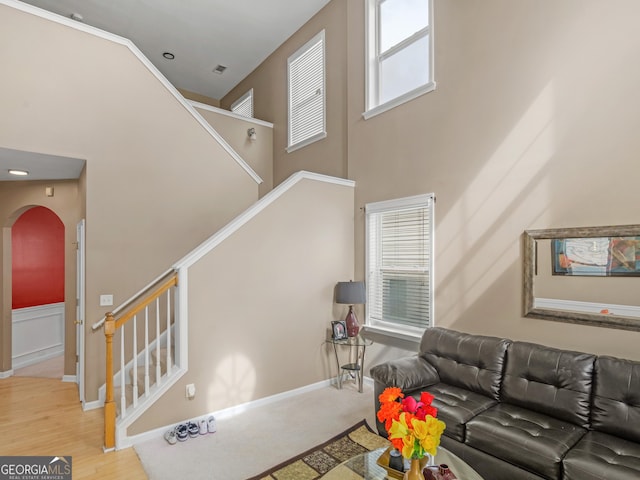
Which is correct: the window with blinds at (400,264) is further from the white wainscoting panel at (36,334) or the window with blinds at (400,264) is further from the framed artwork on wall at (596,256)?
the white wainscoting panel at (36,334)

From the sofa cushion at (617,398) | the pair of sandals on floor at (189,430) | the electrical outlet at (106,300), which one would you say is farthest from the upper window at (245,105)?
the sofa cushion at (617,398)

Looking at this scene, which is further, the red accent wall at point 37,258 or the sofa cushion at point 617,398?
the red accent wall at point 37,258

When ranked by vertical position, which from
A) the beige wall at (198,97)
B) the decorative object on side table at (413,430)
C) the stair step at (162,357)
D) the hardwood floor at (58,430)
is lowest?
the hardwood floor at (58,430)

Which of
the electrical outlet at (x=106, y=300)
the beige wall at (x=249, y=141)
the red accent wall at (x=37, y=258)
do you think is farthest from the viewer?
the beige wall at (x=249, y=141)

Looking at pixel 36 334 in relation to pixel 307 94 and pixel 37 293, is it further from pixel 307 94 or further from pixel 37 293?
pixel 307 94

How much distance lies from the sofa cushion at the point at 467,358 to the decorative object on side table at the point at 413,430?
141 centimetres

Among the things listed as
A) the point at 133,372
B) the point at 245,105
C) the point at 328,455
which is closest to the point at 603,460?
the point at 328,455

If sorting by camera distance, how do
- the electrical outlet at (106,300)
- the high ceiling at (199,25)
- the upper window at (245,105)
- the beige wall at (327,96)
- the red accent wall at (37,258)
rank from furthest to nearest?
the upper window at (245,105)
the red accent wall at (37,258)
the high ceiling at (199,25)
the beige wall at (327,96)
the electrical outlet at (106,300)

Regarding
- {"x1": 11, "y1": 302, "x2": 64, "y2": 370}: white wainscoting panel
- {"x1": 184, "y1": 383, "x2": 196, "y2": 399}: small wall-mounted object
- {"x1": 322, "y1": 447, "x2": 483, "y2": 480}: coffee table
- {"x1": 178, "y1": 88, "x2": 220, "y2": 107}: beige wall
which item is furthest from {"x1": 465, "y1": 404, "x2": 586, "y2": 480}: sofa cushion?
{"x1": 178, "y1": 88, "x2": 220, "y2": 107}: beige wall

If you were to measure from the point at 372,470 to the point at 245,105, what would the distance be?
7189 mm

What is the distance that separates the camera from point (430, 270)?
3.90m

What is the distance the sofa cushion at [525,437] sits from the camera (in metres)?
2.11

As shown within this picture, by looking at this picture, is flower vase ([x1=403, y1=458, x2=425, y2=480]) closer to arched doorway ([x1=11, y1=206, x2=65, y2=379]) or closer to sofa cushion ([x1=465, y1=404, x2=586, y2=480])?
sofa cushion ([x1=465, y1=404, x2=586, y2=480])

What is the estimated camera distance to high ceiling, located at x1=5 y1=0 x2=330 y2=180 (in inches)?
207
